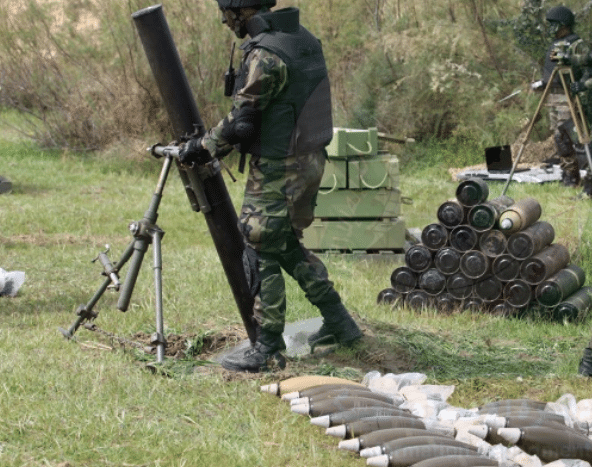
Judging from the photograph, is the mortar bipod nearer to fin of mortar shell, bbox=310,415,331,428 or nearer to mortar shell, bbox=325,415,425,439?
fin of mortar shell, bbox=310,415,331,428

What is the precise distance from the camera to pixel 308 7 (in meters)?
17.4

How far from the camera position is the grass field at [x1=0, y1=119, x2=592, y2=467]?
482cm

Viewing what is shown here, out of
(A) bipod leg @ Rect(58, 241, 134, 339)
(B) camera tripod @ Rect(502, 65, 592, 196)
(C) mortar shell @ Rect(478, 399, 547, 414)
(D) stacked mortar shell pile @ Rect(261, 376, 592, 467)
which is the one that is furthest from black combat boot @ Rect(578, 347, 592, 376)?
(B) camera tripod @ Rect(502, 65, 592, 196)

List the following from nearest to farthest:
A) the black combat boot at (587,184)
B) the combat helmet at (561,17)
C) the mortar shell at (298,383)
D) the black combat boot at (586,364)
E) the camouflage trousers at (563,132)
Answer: the mortar shell at (298,383) < the black combat boot at (586,364) < the black combat boot at (587,184) < the combat helmet at (561,17) < the camouflage trousers at (563,132)

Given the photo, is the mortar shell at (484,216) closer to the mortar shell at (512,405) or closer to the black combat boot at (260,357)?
the black combat boot at (260,357)

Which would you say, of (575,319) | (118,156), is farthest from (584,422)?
A: (118,156)

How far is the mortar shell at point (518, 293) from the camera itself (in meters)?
7.54

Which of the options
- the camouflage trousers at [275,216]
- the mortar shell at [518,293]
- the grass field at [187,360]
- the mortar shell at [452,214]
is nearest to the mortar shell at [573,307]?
the grass field at [187,360]

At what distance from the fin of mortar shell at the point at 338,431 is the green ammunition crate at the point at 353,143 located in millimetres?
4803

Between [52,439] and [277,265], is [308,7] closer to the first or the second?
[277,265]

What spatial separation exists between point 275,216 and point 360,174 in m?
3.59

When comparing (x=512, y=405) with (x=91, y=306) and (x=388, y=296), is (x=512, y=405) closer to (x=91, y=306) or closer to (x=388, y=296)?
(x=91, y=306)

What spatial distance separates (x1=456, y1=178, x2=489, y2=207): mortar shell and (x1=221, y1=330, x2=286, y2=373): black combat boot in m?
2.16

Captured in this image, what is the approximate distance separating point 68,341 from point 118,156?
900cm
